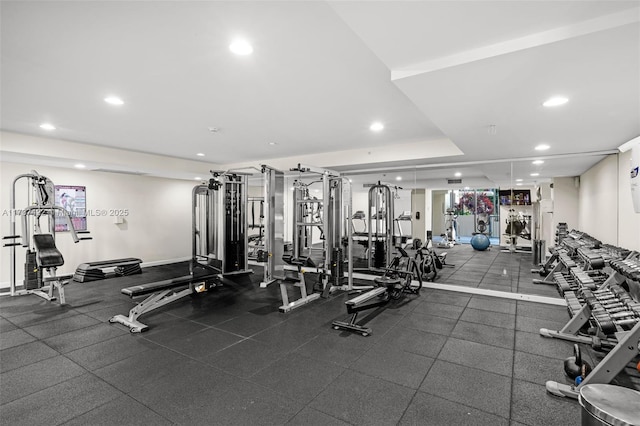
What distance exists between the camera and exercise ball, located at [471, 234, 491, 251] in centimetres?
863

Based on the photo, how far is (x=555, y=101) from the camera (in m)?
2.42

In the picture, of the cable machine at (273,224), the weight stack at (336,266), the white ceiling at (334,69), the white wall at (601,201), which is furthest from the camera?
the cable machine at (273,224)

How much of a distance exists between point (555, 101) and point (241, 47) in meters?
2.42

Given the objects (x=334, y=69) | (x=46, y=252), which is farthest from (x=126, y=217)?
(x=334, y=69)

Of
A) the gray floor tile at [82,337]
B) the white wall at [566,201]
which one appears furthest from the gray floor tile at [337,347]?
the white wall at [566,201]

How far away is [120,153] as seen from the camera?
18.6 ft

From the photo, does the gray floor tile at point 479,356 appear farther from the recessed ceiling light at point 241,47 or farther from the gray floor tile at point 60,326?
the gray floor tile at point 60,326

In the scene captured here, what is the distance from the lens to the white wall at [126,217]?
5.38 metres

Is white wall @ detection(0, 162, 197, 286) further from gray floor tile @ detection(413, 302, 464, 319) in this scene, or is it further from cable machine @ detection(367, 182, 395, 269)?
gray floor tile @ detection(413, 302, 464, 319)

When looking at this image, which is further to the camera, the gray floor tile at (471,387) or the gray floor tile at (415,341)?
the gray floor tile at (415,341)

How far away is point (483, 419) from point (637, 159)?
254 centimetres

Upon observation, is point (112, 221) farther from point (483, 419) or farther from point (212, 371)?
point (483, 419)

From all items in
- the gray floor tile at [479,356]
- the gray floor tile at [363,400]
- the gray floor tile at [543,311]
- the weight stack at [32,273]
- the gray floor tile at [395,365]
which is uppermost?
the weight stack at [32,273]

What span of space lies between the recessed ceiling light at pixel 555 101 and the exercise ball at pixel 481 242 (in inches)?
272
